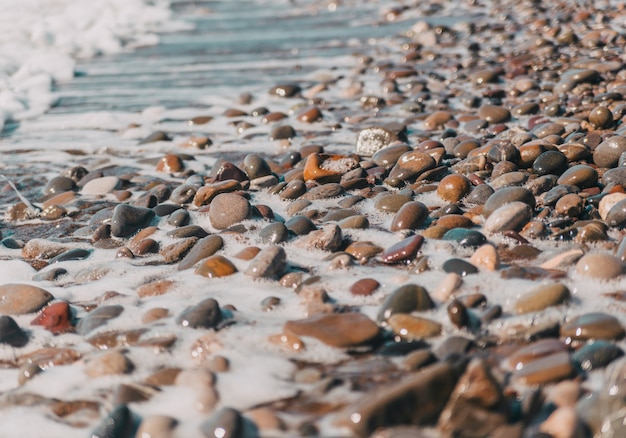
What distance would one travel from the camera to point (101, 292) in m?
A: 2.86

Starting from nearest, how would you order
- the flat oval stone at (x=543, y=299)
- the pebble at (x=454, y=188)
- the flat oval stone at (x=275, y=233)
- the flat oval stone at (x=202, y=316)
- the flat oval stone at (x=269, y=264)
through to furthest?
1. the flat oval stone at (x=543, y=299)
2. the flat oval stone at (x=202, y=316)
3. the flat oval stone at (x=269, y=264)
4. the flat oval stone at (x=275, y=233)
5. the pebble at (x=454, y=188)

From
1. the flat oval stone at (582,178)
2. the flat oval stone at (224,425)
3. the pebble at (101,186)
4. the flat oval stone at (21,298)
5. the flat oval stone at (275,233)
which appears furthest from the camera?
the pebble at (101,186)

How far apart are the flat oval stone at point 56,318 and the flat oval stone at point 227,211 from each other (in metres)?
0.94

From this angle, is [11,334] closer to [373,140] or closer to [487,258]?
[487,258]

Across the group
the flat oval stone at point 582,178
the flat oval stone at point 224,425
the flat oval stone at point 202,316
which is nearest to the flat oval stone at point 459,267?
the flat oval stone at point 202,316

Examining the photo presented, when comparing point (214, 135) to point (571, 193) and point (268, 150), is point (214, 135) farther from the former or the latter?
point (571, 193)

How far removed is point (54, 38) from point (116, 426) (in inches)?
337

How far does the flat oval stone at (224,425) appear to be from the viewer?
6.06 ft

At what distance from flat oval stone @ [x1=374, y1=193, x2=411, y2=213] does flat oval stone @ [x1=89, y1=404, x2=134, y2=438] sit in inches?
70.6

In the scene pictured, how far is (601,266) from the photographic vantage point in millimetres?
2477

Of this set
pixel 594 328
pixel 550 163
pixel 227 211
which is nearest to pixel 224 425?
pixel 594 328

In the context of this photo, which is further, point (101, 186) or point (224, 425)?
point (101, 186)

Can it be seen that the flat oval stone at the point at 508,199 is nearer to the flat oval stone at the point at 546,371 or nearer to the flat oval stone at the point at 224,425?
the flat oval stone at the point at 546,371

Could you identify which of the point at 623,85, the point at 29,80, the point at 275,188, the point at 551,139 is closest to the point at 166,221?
the point at 275,188
